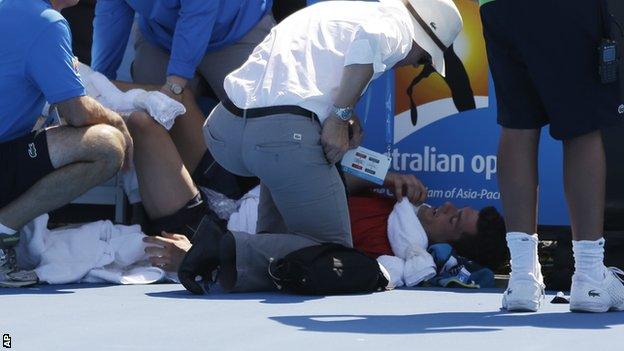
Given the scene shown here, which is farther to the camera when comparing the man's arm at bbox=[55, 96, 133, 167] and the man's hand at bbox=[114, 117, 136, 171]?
the man's hand at bbox=[114, 117, 136, 171]

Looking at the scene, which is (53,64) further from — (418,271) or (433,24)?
(418,271)

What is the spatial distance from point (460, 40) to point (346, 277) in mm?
1661

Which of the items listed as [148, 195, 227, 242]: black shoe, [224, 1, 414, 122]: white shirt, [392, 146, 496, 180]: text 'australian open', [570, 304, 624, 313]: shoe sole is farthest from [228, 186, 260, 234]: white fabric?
[570, 304, 624, 313]: shoe sole

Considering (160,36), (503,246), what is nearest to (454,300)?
(503,246)

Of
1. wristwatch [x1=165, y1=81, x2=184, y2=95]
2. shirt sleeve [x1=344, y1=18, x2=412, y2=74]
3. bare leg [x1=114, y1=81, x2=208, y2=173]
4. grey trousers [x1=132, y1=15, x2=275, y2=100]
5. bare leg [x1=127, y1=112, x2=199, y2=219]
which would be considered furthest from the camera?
grey trousers [x1=132, y1=15, x2=275, y2=100]

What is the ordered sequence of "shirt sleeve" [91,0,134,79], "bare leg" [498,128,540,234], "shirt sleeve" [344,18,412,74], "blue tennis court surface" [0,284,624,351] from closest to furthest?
"blue tennis court surface" [0,284,624,351] → "bare leg" [498,128,540,234] → "shirt sleeve" [344,18,412,74] → "shirt sleeve" [91,0,134,79]

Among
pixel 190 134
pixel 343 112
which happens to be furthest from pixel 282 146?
pixel 190 134

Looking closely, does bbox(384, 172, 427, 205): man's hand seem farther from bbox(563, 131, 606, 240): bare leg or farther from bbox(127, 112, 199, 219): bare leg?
bbox(563, 131, 606, 240): bare leg

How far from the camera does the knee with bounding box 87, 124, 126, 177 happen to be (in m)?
5.62

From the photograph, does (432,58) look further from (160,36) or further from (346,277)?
(160,36)

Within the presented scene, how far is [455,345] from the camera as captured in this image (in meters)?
3.71

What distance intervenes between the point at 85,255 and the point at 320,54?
1.45m

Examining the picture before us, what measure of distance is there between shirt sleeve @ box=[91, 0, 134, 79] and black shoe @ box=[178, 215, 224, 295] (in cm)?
182

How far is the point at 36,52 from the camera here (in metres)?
5.36
